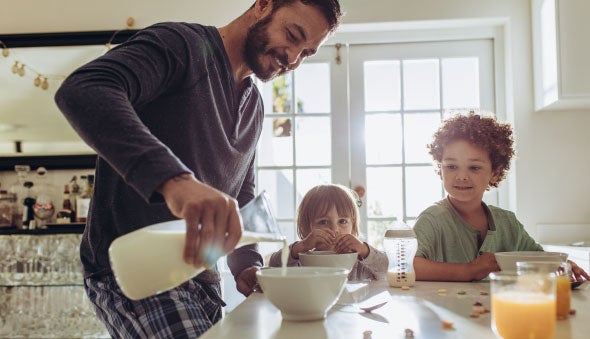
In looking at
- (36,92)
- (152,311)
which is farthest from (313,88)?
(152,311)

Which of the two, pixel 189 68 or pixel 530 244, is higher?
pixel 189 68

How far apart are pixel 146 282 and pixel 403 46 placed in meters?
2.60

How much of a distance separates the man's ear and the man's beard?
2cm

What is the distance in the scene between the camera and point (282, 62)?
135cm

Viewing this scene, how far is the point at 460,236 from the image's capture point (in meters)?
1.78

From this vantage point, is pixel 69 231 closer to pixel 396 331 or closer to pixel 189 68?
pixel 189 68

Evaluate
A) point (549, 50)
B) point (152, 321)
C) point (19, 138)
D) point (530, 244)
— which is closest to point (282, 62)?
point (152, 321)

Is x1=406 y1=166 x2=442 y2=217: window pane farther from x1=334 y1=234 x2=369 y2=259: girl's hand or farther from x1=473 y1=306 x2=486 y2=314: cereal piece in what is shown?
x1=473 y1=306 x2=486 y2=314: cereal piece

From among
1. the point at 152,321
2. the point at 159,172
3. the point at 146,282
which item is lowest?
the point at 152,321

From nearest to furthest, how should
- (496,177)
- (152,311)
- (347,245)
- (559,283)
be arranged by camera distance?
(559,283) < (152,311) < (347,245) < (496,177)

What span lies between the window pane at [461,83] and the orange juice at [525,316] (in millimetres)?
2426

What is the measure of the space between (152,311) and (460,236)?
3.39ft

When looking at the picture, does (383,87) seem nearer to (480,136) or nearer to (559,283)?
(480,136)

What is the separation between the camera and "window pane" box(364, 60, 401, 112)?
3.18m
